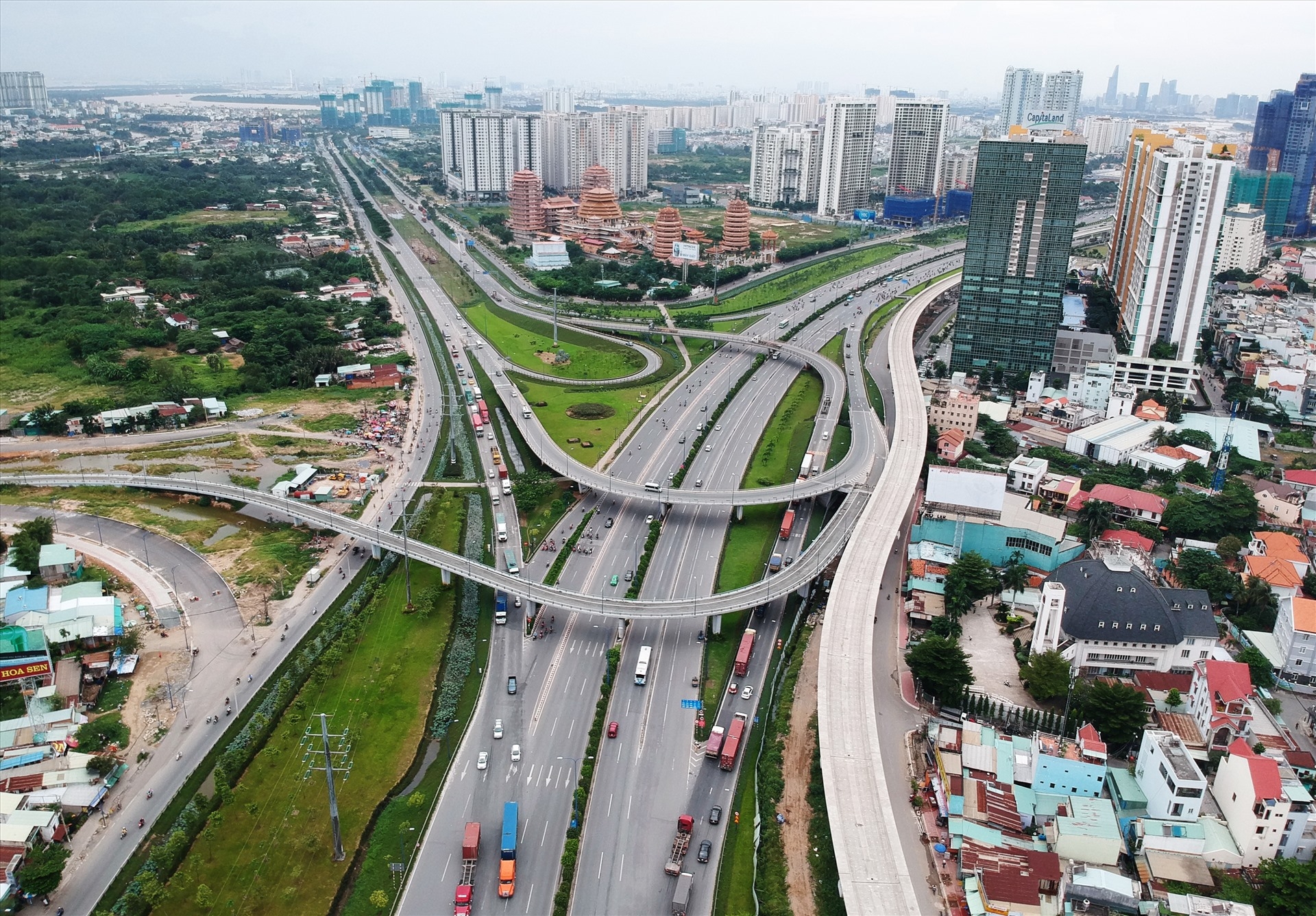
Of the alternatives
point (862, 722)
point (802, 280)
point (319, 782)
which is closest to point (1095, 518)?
point (862, 722)

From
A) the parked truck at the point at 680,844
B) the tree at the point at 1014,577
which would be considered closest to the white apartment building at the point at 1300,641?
the tree at the point at 1014,577

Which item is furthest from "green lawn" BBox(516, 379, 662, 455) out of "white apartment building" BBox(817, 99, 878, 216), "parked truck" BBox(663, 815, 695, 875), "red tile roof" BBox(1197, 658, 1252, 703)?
"white apartment building" BBox(817, 99, 878, 216)

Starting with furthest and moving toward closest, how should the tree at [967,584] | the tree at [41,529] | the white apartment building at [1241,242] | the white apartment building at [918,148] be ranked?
the white apartment building at [918,148]
the white apartment building at [1241,242]
the tree at [41,529]
the tree at [967,584]

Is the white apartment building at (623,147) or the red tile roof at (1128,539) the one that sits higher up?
the white apartment building at (623,147)

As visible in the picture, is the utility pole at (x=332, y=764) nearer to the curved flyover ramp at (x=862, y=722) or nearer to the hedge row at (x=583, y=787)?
the hedge row at (x=583, y=787)

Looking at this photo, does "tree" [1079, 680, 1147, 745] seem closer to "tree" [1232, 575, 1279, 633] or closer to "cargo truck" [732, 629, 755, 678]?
"tree" [1232, 575, 1279, 633]

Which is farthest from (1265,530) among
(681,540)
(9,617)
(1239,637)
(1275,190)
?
(1275,190)
